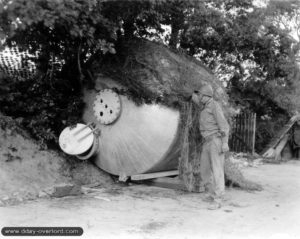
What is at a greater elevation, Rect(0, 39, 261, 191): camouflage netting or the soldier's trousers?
Rect(0, 39, 261, 191): camouflage netting

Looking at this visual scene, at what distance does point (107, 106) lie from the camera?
297 inches

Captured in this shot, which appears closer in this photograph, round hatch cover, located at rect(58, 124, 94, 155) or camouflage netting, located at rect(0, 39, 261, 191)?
camouflage netting, located at rect(0, 39, 261, 191)

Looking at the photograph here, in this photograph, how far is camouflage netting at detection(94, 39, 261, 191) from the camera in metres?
7.18

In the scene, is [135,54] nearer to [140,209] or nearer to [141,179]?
[141,179]

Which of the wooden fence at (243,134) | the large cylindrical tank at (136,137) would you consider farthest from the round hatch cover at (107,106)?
the wooden fence at (243,134)

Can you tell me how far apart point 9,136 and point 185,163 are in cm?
298

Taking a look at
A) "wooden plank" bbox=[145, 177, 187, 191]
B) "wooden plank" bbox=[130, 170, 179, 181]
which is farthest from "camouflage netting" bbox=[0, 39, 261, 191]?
"wooden plank" bbox=[130, 170, 179, 181]

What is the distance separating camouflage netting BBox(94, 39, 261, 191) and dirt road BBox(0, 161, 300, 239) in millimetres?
466

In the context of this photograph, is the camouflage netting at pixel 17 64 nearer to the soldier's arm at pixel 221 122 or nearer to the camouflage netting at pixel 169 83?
the camouflage netting at pixel 169 83

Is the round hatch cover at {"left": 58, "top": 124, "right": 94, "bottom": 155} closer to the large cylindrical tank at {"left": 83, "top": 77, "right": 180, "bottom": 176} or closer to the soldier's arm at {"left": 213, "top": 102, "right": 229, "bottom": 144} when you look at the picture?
the large cylindrical tank at {"left": 83, "top": 77, "right": 180, "bottom": 176}

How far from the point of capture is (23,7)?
4.90 metres

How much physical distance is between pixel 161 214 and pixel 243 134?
8642 millimetres

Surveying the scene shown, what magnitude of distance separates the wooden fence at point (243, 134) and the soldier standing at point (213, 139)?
22.4ft

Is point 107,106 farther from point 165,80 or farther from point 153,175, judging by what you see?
point 153,175
